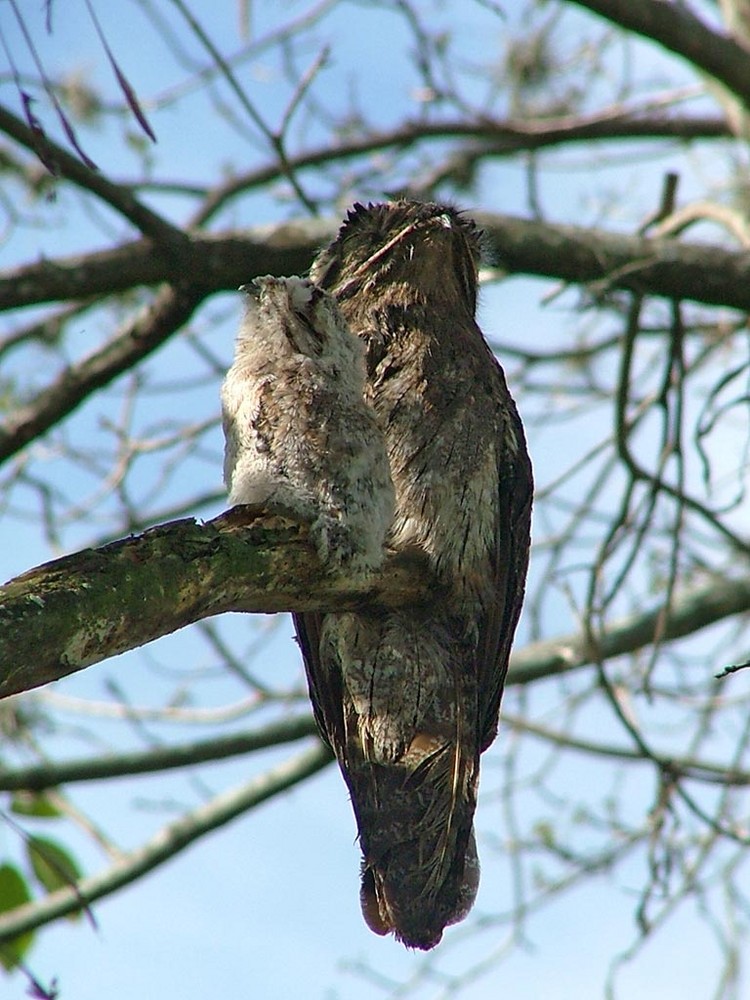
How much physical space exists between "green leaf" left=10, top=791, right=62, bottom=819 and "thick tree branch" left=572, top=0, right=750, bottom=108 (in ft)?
11.1

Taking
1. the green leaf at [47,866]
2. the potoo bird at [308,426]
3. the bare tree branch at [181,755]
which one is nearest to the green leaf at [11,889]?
the green leaf at [47,866]

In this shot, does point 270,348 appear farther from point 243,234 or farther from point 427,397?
point 243,234

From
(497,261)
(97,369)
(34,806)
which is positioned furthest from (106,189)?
(34,806)

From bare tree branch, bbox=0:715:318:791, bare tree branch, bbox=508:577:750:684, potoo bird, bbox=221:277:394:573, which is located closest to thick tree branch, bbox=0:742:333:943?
bare tree branch, bbox=0:715:318:791

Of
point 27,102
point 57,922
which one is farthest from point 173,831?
point 27,102

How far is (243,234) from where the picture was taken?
4480 mm

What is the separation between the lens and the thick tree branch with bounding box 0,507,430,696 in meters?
1.76

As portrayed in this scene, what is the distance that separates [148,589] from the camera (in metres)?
1.95

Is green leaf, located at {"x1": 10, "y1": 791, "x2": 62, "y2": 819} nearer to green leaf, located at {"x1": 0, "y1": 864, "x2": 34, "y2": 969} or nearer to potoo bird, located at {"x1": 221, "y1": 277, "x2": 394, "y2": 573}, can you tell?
green leaf, located at {"x1": 0, "y1": 864, "x2": 34, "y2": 969}

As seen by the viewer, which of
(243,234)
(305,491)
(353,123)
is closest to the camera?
(305,491)

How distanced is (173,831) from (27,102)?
3393mm

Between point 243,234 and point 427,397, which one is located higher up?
point 243,234

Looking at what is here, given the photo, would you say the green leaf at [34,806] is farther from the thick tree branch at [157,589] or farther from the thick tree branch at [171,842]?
the thick tree branch at [157,589]

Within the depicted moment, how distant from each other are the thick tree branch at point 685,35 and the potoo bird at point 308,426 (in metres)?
2.21
